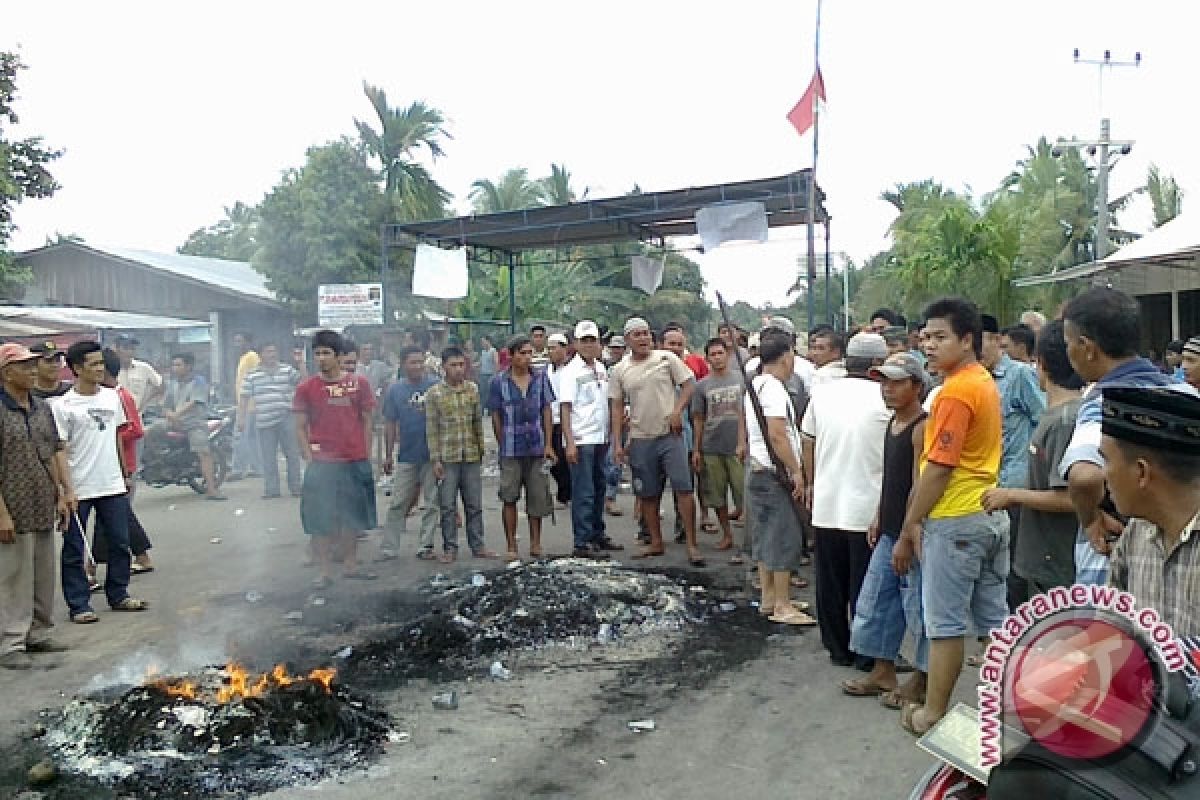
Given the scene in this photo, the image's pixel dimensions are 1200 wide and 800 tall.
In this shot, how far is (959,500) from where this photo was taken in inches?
159

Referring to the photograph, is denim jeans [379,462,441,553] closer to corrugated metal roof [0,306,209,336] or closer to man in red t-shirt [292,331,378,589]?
man in red t-shirt [292,331,378,589]

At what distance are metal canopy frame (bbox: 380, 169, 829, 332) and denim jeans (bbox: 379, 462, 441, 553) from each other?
5.55 m

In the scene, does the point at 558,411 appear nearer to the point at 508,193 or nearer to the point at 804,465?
the point at 804,465

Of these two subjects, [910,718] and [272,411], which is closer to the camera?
[910,718]

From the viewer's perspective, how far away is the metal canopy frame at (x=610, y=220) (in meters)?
11.7

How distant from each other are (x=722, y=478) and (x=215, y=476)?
746cm

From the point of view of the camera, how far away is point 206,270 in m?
27.9

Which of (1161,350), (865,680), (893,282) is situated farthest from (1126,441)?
(893,282)

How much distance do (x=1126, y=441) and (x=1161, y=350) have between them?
21554 mm

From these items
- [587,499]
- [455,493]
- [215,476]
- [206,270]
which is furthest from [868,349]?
[206,270]

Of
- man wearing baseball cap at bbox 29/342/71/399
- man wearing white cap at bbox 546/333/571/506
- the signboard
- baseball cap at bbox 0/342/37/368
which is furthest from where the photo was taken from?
the signboard

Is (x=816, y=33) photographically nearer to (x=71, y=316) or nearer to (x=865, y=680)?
(x=865, y=680)

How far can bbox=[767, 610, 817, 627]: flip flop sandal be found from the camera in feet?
19.8

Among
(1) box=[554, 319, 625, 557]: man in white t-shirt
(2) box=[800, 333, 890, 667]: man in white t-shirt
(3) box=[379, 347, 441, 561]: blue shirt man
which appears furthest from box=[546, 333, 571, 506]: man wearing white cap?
(2) box=[800, 333, 890, 667]: man in white t-shirt
